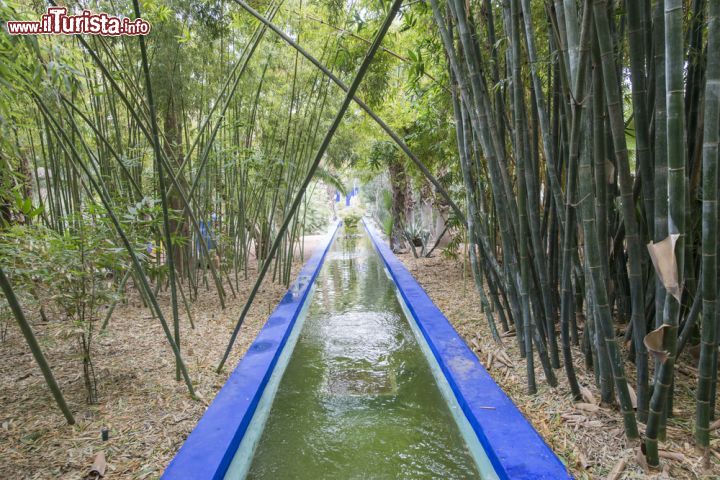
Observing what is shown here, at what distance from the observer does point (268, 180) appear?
4.46m

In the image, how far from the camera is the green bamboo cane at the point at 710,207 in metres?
1.14

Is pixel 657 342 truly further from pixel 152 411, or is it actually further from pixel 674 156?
pixel 152 411

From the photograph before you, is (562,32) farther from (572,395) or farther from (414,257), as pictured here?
(414,257)

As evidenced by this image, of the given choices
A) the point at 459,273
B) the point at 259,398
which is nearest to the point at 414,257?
the point at 459,273

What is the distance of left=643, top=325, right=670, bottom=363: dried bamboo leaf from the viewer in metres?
1.19

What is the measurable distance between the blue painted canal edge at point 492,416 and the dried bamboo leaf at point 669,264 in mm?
748

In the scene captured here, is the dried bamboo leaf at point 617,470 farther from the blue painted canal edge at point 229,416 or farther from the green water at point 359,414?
the blue painted canal edge at point 229,416

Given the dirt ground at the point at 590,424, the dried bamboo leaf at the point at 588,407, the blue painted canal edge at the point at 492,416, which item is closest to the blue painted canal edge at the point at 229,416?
the blue painted canal edge at the point at 492,416

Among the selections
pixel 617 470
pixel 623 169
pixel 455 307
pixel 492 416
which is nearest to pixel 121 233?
pixel 492 416

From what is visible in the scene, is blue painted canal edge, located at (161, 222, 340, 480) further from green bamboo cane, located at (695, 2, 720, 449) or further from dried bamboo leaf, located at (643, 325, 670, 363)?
green bamboo cane, located at (695, 2, 720, 449)

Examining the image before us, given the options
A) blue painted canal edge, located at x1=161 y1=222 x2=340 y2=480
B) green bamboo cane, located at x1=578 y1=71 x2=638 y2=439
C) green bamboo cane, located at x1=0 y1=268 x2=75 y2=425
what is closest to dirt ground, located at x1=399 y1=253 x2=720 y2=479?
green bamboo cane, located at x1=578 y1=71 x2=638 y2=439

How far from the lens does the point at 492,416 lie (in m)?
1.85

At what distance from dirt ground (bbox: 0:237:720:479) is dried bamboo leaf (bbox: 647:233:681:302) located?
68 cm

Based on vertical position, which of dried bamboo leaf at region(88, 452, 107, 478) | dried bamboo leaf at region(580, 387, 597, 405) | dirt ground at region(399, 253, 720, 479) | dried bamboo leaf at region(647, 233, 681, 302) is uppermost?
dried bamboo leaf at region(647, 233, 681, 302)
